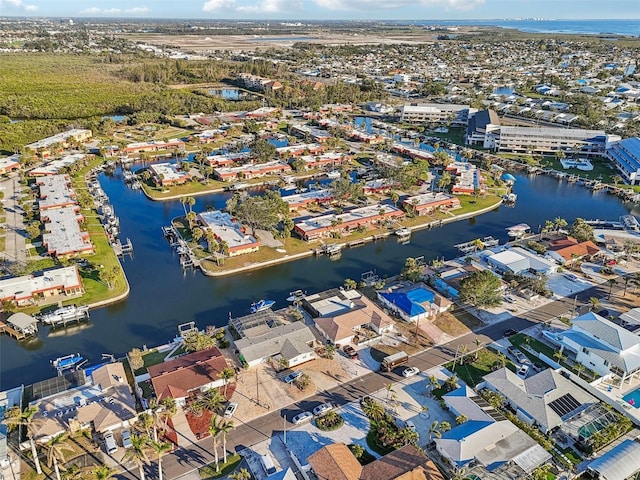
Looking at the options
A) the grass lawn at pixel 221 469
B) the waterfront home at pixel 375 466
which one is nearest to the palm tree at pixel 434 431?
the waterfront home at pixel 375 466

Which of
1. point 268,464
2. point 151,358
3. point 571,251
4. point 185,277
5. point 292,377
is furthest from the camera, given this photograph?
point 571,251

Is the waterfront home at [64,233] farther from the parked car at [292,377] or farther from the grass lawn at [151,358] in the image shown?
the parked car at [292,377]

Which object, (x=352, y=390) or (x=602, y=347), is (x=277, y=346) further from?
(x=602, y=347)

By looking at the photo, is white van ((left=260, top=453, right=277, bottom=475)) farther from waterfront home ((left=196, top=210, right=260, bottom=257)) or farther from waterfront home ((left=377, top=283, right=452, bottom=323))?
waterfront home ((left=196, top=210, right=260, bottom=257))

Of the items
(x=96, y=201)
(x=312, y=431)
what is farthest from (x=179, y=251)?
(x=312, y=431)

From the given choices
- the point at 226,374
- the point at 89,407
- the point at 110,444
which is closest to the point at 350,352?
the point at 226,374

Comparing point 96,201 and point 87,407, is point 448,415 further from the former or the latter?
point 96,201
